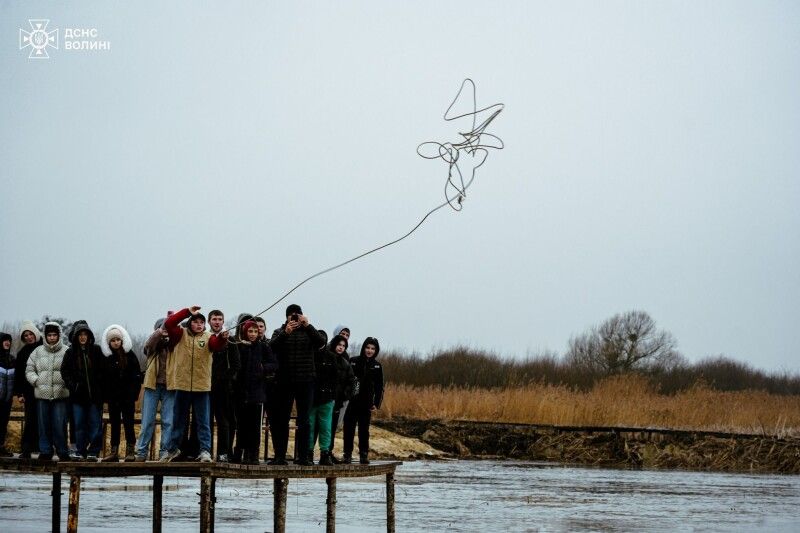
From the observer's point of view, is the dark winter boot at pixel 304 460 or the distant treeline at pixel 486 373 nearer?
the dark winter boot at pixel 304 460

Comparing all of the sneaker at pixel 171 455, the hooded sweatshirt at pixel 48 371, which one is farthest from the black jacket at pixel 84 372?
the sneaker at pixel 171 455

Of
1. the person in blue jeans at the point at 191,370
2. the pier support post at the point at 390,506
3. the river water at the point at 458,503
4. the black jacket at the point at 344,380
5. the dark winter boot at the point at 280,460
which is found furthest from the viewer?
the river water at the point at 458,503

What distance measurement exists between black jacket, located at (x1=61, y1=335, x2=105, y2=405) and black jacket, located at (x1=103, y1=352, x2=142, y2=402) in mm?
69

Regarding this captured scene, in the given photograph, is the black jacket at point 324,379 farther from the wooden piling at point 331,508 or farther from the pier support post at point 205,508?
the pier support post at point 205,508

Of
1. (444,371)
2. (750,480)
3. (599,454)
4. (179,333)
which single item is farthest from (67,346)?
(444,371)

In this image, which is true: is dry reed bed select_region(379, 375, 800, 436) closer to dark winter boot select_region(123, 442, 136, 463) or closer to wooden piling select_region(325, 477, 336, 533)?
wooden piling select_region(325, 477, 336, 533)

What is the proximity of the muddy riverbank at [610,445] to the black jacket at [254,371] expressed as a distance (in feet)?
86.4

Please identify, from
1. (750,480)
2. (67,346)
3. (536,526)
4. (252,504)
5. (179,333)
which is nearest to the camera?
(179,333)

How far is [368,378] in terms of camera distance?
1798 cm

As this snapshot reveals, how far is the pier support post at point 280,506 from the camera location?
1661cm

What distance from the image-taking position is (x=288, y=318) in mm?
16125

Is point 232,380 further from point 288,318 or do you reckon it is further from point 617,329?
point 617,329

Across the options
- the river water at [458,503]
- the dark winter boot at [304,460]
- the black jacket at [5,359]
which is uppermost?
the black jacket at [5,359]

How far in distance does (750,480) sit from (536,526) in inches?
Answer: 626
